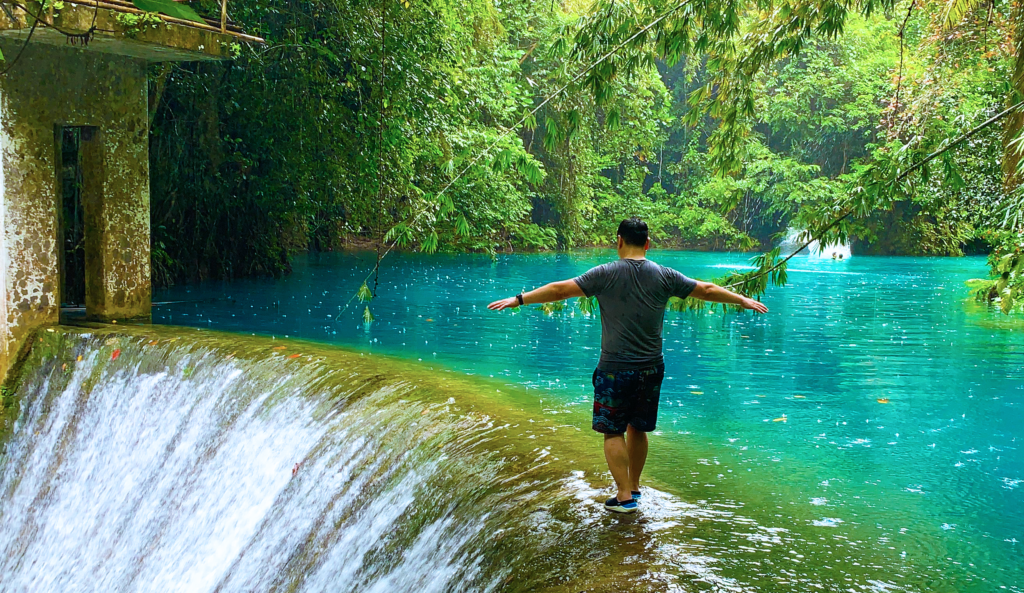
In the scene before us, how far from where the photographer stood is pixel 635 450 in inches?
201

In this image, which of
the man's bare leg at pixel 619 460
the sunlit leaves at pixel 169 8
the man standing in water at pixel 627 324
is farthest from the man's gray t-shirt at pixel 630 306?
the sunlit leaves at pixel 169 8

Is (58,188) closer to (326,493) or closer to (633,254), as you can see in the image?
(326,493)

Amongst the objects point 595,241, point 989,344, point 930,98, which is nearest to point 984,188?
point 930,98

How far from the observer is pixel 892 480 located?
6.58 meters

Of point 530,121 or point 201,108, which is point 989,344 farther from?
point 201,108

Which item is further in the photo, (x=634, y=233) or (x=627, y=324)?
(x=634, y=233)

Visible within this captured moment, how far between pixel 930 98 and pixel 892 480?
536 inches

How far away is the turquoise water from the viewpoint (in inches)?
200

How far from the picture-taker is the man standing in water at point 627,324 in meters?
4.81

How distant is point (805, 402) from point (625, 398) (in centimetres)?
503

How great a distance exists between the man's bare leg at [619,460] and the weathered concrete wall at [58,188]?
782 cm

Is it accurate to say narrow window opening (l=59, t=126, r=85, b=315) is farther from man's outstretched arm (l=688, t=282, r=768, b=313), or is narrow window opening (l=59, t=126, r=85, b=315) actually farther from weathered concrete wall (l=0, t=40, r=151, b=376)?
man's outstretched arm (l=688, t=282, r=768, b=313)

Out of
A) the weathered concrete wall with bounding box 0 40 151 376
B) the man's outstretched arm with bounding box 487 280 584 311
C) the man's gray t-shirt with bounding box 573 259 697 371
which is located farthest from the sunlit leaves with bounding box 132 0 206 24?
the weathered concrete wall with bounding box 0 40 151 376

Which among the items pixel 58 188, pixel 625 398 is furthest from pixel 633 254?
pixel 58 188
